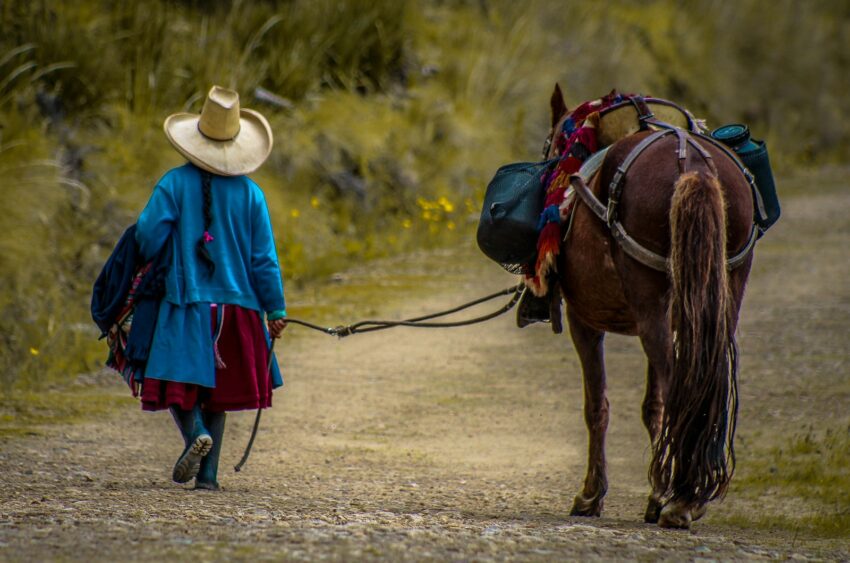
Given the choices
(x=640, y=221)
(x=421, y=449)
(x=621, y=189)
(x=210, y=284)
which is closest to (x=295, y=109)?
(x=421, y=449)

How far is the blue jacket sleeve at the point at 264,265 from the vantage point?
236 inches

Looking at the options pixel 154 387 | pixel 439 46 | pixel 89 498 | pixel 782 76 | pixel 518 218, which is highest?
pixel 782 76

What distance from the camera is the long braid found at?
19.2 ft

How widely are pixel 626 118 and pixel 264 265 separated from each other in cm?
191

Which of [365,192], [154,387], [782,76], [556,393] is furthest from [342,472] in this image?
[782,76]

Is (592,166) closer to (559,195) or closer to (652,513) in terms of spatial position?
(559,195)

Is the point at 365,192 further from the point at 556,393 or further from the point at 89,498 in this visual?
the point at 89,498

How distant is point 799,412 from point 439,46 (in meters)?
10.9

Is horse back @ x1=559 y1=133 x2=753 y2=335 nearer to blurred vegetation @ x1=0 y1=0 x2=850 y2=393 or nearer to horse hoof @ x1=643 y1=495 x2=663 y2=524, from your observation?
horse hoof @ x1=643 y1=495 x2=663 y2=524

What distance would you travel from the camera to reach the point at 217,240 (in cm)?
589

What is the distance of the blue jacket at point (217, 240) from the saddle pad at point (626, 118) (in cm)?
170

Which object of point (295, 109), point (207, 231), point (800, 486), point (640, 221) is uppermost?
point (295, 109)

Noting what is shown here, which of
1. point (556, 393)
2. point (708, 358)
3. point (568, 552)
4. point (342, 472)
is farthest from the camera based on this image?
point (556, 393)

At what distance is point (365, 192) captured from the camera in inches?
578
